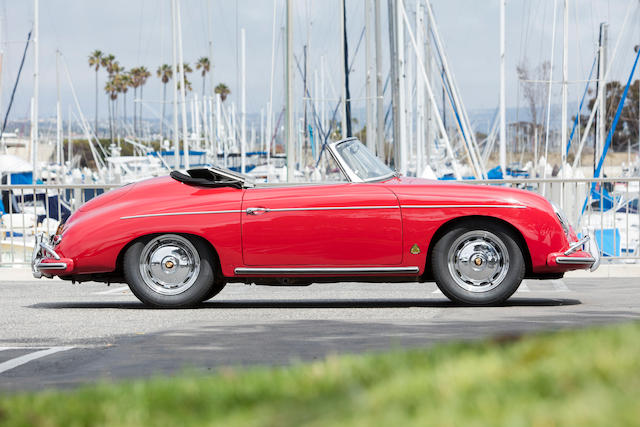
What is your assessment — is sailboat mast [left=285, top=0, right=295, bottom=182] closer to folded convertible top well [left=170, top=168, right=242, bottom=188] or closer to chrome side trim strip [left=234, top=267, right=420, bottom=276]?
folded convertible top well [left=170, top=168, right=242, bottom=188]

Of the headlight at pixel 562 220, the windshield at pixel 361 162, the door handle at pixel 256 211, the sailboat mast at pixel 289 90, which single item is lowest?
the headlight at pixel 562 220

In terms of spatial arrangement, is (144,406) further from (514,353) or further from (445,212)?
(445,212)

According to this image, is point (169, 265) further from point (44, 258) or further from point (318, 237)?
point (318, 237)

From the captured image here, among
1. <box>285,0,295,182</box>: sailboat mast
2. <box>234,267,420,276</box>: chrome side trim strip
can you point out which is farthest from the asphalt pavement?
<box>285,0,295,182</box>: sailboat mast

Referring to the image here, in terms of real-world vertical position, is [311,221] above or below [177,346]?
above

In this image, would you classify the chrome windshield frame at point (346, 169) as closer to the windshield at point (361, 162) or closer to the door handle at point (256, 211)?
the windshield at point (361, 162)

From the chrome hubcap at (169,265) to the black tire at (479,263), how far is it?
7.31ft

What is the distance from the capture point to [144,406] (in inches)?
156

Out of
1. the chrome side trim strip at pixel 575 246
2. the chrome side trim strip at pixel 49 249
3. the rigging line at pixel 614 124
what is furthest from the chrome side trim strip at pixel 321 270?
the rigging line at pixel 614 124

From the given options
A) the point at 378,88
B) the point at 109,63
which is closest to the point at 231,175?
the point at 378,88

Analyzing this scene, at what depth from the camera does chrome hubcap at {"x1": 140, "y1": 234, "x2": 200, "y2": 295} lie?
9602 mm

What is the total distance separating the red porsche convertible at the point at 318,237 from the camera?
30.4ft

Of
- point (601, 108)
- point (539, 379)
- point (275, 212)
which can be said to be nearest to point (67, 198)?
point (275, 212)

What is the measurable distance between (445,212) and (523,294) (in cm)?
216
